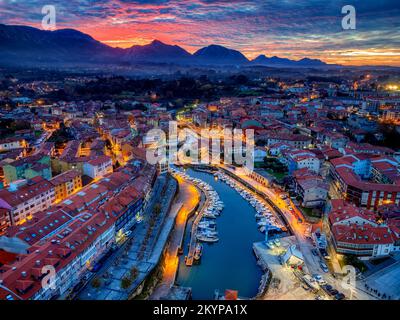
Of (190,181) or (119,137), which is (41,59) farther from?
(190,181)

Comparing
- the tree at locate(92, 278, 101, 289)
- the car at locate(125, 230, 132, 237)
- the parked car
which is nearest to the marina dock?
the car at locate(125, 230, 132, 237)

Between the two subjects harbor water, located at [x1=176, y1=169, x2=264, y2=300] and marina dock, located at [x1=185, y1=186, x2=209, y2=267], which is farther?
marina dock, located at [x1=185, y1=186, x2=209, y2=267]

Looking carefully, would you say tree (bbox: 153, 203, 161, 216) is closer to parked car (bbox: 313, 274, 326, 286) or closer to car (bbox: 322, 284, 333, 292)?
parked car (bbox: 313, 274, 326, 286)

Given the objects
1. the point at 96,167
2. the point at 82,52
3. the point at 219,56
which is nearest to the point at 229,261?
the point at 96,167

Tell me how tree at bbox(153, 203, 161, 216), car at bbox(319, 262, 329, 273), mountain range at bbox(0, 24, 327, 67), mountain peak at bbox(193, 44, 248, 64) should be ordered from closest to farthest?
car at bbox(319, 262, 329, 273) < tree at bbox(153, 203, 161, 216) < mountain range at bbox(0, 24, 327, 67) < mountain peak at bbox(193, 44, 248, 64)

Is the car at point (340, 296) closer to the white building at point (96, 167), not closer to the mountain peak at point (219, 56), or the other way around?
the white building at point (96, 167)

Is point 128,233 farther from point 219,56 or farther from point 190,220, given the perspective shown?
point 219,56

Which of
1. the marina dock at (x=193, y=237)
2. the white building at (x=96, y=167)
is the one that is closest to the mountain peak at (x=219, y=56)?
the white building at (x=96, y=167)
